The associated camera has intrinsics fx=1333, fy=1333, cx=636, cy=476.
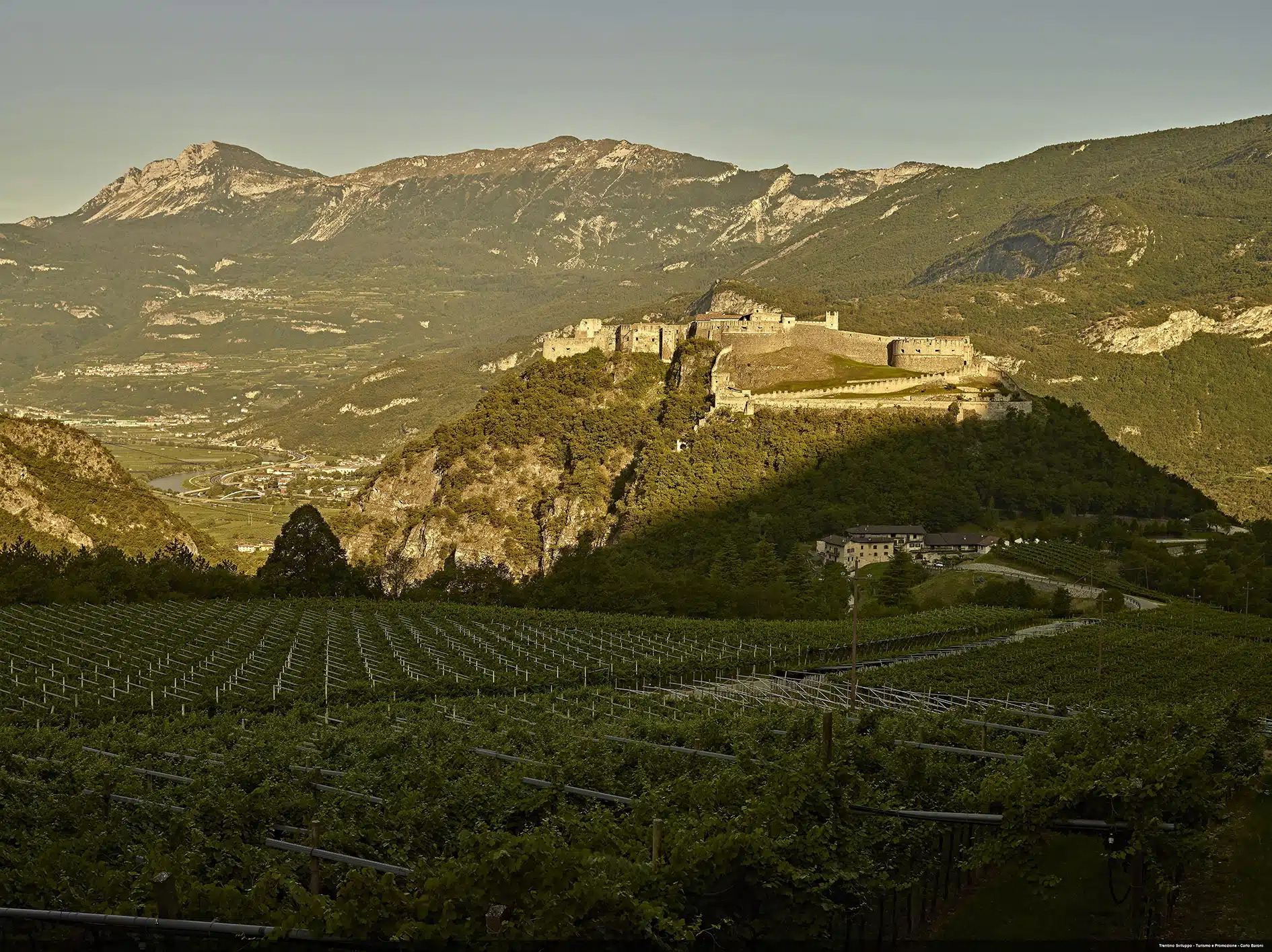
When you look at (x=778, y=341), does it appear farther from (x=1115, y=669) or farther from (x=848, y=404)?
(x=1115, y=669)

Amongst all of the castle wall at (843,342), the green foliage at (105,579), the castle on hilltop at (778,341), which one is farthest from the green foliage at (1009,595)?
the castle wall at (843,342)

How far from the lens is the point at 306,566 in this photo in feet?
277

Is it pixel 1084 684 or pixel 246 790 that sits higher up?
pixel 246 790

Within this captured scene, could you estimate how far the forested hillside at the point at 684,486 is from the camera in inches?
3629

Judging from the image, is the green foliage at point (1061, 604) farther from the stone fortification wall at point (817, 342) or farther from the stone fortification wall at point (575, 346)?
the stone fortification wall at point (575, 346)

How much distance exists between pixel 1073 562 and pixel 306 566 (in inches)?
1973

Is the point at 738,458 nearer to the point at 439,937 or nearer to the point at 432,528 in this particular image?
the point at 432,528

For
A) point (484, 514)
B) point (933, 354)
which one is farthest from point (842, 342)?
point (484, 514)

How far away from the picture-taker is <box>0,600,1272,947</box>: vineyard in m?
14.4

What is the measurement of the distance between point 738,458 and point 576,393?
26476 mm

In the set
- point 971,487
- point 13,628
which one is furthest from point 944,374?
point 13,628

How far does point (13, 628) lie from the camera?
55625 mm

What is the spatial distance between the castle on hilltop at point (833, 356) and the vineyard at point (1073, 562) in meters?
24.8

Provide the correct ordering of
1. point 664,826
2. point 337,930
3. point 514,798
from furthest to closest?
point 514,798
point 664,826
point 337,930
